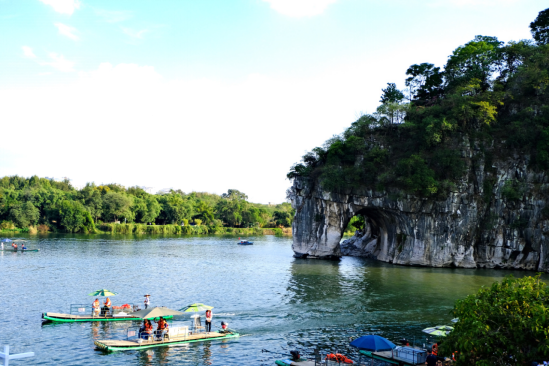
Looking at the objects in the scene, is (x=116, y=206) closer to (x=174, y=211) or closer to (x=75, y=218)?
(x=75, y=218)

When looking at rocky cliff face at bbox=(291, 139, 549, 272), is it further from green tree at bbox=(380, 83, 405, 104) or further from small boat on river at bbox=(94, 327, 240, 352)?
small boat on river at bbox=(94, 327, 240, 352)

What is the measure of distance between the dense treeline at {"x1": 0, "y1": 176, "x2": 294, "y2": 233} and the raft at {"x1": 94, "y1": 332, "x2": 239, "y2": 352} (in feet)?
320

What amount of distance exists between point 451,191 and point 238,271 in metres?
29.2

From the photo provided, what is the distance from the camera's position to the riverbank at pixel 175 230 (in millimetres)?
123225

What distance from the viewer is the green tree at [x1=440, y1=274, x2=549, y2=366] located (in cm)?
1477

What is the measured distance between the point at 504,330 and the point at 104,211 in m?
125

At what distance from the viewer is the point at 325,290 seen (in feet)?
148

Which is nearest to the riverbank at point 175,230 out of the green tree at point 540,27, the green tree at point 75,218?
the green tree at point 75,218

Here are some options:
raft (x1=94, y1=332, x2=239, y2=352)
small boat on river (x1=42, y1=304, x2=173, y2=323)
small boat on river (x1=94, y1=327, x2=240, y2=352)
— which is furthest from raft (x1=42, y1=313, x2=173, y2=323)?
raft (x1=94, y1=332, x2=239, y2=352)

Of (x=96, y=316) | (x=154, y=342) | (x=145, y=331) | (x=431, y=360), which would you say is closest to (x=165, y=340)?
(x=154, y=342)

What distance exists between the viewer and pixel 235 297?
41.5m

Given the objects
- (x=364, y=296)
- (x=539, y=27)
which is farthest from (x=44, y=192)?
(x=539, y=27)

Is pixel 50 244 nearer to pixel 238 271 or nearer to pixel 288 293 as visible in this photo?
pixel 238 271

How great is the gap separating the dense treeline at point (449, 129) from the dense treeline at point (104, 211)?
70296 millimetres
